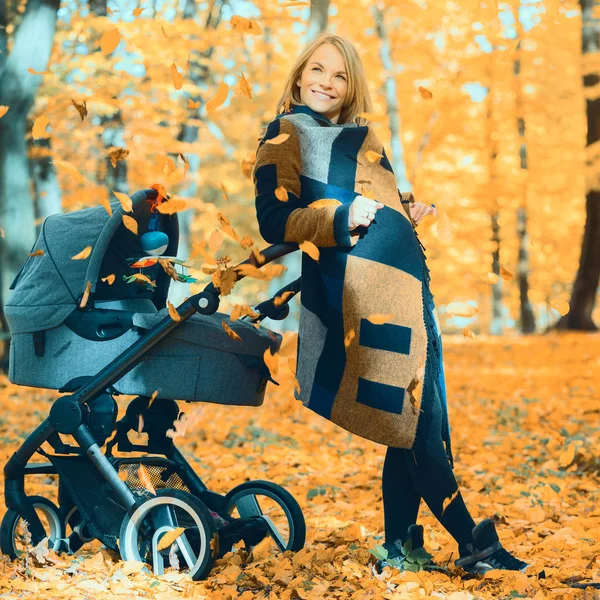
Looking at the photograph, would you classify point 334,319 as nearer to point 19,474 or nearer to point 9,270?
point 19,474

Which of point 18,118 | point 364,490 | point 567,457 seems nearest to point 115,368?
point 364,490

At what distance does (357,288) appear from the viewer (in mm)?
2576

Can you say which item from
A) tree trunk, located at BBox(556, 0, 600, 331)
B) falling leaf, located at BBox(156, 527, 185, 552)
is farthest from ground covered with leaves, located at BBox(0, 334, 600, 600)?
tree trunk, located at BBox(556, 0, 600, 331)

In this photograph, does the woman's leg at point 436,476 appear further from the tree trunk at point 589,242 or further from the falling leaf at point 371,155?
the tree trunk at point 589,242

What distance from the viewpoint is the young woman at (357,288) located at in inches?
102

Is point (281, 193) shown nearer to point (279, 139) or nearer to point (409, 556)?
point (279, 139)

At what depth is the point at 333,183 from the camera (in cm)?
267

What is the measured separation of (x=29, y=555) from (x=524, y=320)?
48.7 feet

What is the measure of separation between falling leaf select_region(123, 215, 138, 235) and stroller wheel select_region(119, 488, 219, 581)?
35.0 inches

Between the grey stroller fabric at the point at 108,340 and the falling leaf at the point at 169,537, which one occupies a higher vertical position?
the grey stroller fabric at the point at 108,340

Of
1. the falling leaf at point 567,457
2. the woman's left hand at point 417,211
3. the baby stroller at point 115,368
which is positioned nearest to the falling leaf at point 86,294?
the baby stroller at point 115,368

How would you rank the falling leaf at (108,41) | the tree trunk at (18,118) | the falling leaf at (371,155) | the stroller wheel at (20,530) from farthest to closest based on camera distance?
the tree trunk at (18,118)
the stroller wheel at (20,530)
the falling leaf at (108,41)
the falling leaf at (371,155)

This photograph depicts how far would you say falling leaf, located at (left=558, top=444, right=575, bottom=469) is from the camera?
475cm

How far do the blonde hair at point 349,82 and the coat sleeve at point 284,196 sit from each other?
18 cm
